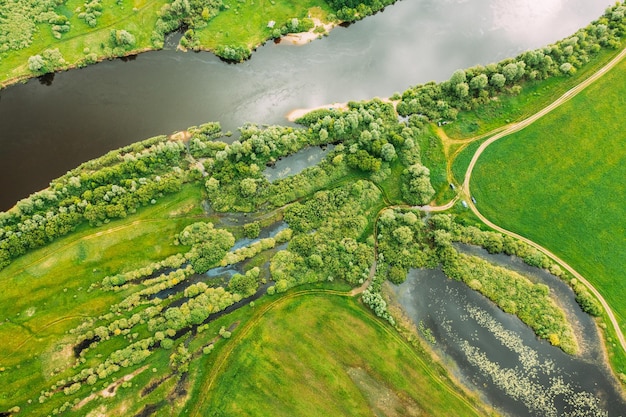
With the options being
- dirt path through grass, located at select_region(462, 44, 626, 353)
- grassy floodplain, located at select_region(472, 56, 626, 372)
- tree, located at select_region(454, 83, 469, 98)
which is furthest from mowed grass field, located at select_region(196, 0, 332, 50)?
grassy floodplain, located at select_region(472, 56, 626, 372)

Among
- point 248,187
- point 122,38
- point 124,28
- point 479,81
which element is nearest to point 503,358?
point 479,81

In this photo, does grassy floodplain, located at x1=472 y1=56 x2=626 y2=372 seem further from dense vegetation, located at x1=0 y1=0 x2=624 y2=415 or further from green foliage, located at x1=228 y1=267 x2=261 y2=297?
green foliage, located at x1=228 y1=267 x2=261 y2=297

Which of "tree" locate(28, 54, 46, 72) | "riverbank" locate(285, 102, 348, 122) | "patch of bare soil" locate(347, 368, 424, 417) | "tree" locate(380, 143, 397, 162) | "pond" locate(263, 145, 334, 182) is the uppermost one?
"tree" locate(28, 54, 46, 72)

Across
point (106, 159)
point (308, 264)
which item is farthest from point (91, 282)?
point (308, 264)

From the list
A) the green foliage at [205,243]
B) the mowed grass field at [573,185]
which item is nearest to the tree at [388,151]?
the mowed grass field at [573,185]

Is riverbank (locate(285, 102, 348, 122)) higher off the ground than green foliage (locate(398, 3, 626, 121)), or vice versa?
green foliage (locate(398, 3, 626, 121))

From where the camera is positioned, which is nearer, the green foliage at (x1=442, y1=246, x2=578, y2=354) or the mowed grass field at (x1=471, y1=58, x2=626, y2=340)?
the green foliage at (x1=442, y1=246, x2=578, y2=354)

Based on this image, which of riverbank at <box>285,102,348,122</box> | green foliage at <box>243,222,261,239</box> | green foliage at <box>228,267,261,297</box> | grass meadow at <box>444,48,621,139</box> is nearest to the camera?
green foliage at <box>228,267,261,297</box>
